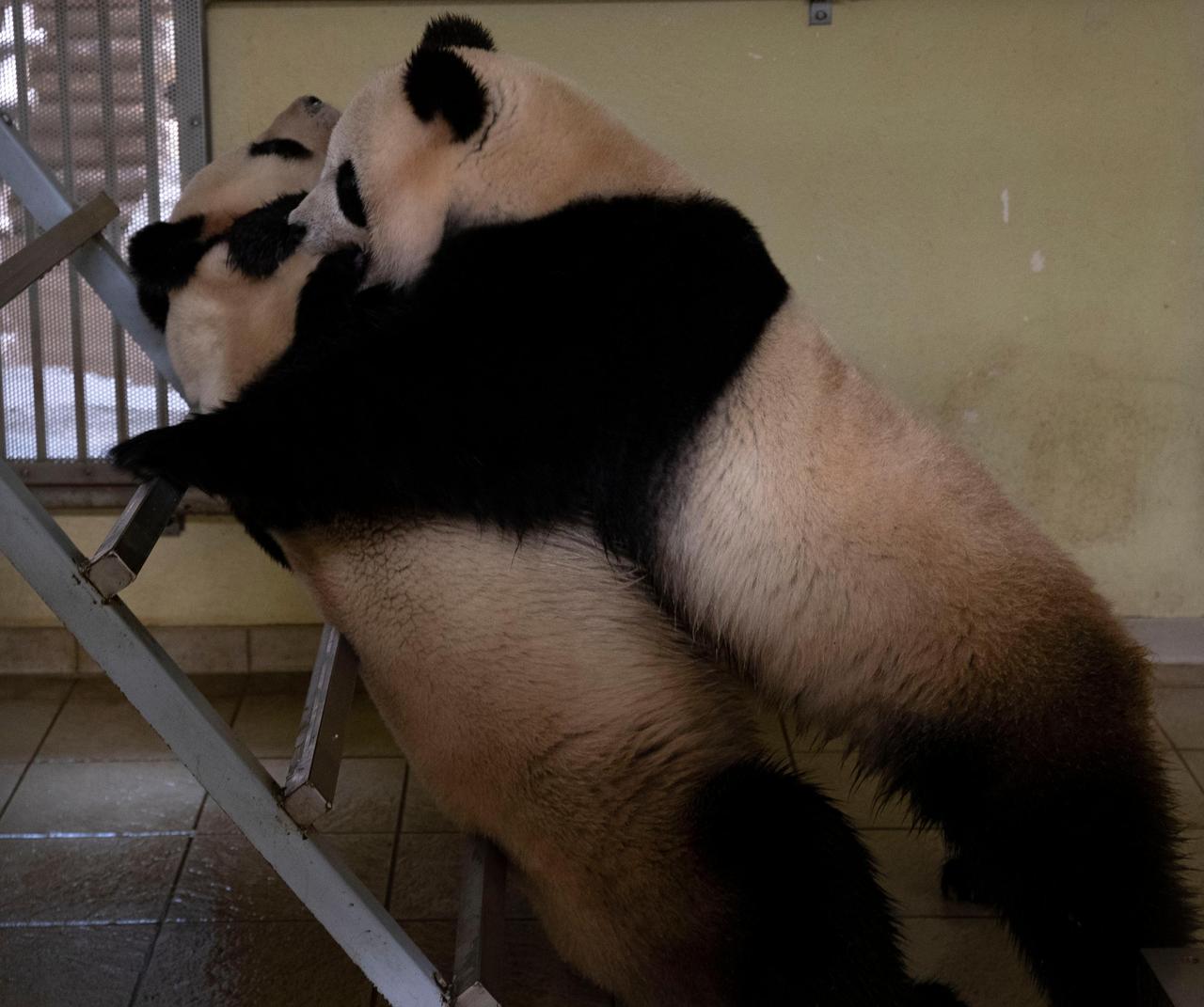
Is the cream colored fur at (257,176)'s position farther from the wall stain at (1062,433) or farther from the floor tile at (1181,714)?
the floor tile at (1181,714)

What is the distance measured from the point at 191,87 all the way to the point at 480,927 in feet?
6.34

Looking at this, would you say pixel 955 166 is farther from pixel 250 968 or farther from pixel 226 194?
pixel 250 968

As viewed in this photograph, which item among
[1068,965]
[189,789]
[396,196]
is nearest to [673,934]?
[1068,965]

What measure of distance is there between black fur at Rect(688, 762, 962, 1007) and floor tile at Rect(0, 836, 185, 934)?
120 cm

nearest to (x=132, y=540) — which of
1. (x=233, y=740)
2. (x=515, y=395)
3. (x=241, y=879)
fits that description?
(x=233, y=740)

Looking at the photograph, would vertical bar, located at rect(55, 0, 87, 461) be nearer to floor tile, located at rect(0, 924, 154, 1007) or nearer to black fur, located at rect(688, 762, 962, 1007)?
floor tile, located at rect(0, 924, 154, 1007)

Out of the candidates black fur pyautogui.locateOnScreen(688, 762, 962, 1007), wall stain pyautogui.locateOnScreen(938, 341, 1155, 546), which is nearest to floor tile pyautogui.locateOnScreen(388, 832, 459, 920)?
black fur pyautogui.locateOnScreen(688, 762, 962, 1007)

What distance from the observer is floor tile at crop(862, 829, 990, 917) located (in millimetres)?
2416

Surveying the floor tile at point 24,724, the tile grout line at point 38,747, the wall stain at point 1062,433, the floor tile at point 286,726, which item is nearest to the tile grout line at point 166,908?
the floor tile at point 286,726

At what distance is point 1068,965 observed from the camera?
1.60 meters

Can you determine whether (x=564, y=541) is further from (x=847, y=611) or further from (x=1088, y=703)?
(x=1088, y=703)

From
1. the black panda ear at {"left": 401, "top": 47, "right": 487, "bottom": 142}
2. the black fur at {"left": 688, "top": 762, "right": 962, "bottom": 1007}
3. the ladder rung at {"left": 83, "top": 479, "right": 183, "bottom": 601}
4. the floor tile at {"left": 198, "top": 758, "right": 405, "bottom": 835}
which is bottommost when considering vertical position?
the floor tile at {"left": 198, "top": 758, "right": 405, "bottom": 835}

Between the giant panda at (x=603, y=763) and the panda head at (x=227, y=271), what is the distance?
18cm

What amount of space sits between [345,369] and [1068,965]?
1133mm
